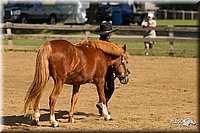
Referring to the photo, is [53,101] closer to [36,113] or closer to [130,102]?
[36,113]

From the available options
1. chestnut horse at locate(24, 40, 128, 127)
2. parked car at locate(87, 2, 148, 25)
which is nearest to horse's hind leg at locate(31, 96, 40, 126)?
chestnut horse at locate(24, 40, 128, 127)

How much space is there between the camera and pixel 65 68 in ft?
28.4

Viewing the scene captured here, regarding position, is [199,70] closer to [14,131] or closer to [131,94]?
[131,94]

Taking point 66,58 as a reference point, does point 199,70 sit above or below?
below

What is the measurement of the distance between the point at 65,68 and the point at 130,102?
3013mm

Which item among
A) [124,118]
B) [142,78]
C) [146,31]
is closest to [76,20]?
[146,31]

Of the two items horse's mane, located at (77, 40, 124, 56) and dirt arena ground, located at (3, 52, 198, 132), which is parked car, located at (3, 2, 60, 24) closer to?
dirt arena ground, located at (3, 52, 198, 132)

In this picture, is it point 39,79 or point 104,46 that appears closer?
point 39,79

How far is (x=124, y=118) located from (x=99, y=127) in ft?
3.19

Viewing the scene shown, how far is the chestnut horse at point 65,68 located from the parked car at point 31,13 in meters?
29.8

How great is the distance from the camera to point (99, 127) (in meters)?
8.63

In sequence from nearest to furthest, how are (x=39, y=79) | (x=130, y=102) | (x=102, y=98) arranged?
(x=39, y=79), (x=102, y=98), (x=130, y=102)

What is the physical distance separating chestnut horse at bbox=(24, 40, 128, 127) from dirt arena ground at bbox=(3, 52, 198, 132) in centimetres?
40

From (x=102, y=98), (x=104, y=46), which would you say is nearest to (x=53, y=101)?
(x=102, y=98)
